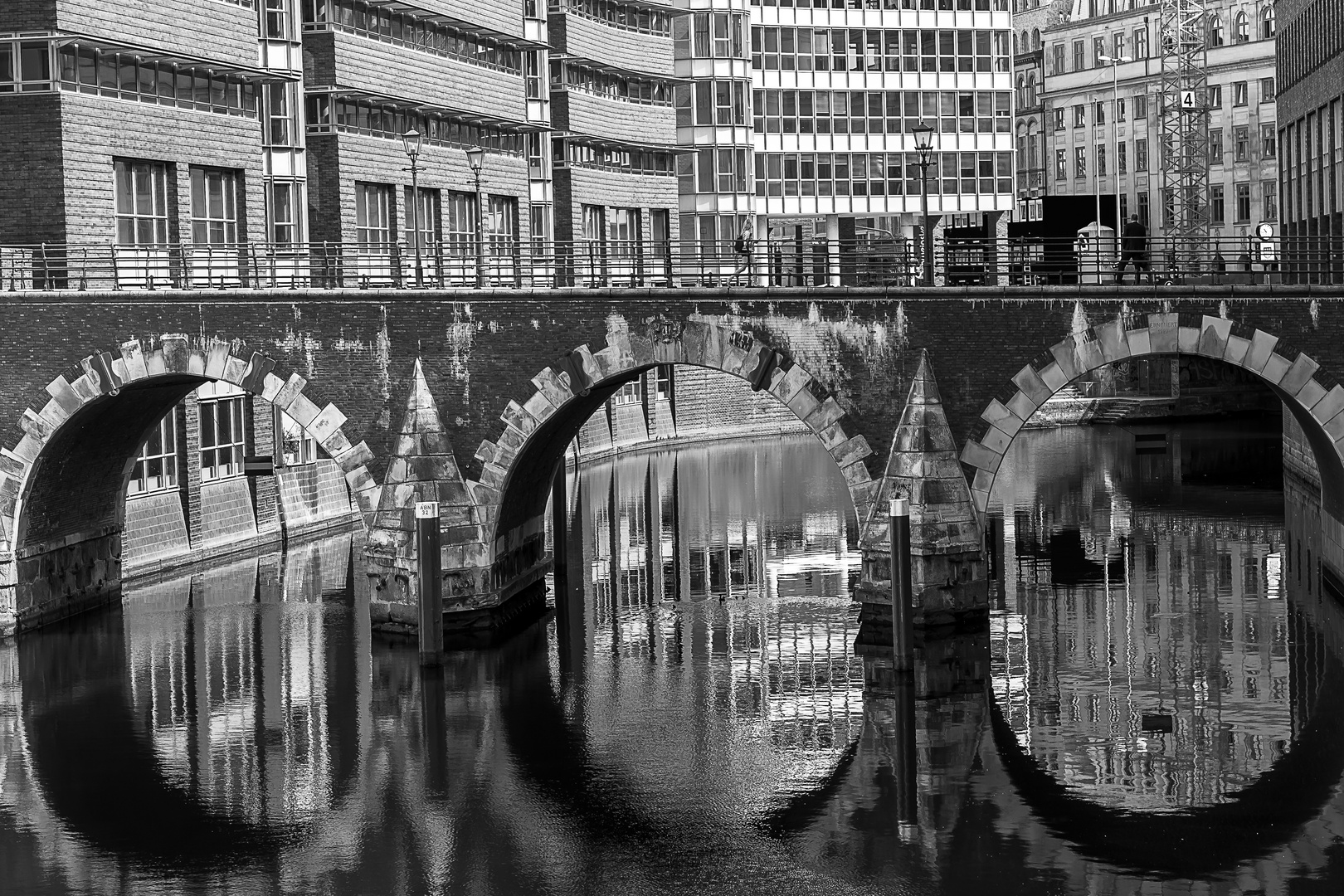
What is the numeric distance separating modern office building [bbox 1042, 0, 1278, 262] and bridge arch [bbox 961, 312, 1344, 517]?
69.1 meters

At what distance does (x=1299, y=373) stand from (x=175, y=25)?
109 ft

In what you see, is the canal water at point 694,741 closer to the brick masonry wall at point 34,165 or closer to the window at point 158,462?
the window at point 158,462

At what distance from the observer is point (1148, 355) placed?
147 feet

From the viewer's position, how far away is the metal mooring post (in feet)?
145

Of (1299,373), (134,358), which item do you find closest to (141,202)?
(134,358)

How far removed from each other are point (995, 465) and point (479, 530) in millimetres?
12398

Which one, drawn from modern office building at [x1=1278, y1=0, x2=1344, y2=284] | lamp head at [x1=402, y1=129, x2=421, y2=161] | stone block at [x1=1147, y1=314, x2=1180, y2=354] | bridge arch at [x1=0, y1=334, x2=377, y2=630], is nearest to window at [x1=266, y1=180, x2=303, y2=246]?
bridge arch at [x1=0, y1=334, x2=377, y2=630]

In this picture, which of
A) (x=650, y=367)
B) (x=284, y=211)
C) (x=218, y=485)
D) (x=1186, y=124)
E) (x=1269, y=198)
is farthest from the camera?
(x=1269, y=198)

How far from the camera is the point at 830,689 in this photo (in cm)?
4097

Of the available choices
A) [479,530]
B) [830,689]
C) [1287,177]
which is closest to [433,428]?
[479,530]

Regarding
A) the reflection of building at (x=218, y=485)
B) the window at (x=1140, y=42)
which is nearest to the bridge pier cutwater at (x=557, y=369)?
the reflection of building at (x=218, y=485)

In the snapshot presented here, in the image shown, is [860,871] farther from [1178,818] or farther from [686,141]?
[686,141]

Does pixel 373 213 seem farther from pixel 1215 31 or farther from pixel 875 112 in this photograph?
pixel 1215 31

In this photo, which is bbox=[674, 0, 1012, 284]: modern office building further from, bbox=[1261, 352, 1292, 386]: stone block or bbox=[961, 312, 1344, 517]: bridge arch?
bbox=[1261, 352, 1292, 386]: stone block
